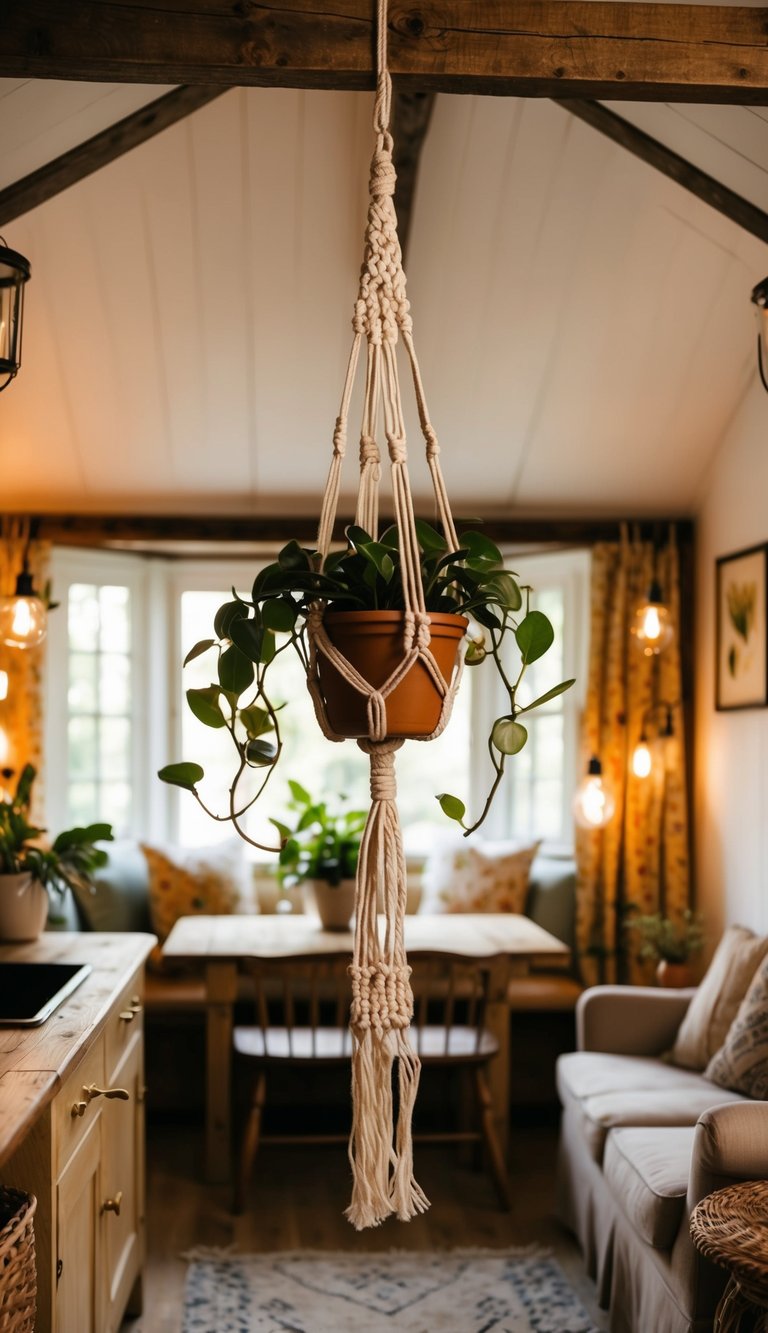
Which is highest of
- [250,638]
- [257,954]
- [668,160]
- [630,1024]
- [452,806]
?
[668,160]

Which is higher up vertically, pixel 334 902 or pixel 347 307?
pixel 347 307

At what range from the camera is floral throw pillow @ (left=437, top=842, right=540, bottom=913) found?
4793 mm

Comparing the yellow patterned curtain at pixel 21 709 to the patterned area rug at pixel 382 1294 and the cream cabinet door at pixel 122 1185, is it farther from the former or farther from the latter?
the patterned area rug at pixel 382 1294

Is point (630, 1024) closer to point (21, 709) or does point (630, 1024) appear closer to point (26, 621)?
point (26, 621)

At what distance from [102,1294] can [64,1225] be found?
476 mm

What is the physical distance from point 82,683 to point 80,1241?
2.92 meters

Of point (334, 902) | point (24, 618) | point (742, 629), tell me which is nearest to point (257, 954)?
point (334, 902)

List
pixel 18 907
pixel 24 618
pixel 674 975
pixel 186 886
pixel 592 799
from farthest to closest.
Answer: pixel 186 886 < pixel 592 799 < pixel 674 975 < pixel 24 618 < pixel 18 907

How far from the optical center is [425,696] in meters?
1.59

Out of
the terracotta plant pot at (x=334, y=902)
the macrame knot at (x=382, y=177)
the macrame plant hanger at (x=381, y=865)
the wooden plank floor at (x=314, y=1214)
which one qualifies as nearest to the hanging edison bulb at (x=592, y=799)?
the terracotta plant pot at (x=334, y=902)

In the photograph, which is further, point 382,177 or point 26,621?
point 26,621

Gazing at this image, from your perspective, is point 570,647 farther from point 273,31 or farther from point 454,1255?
point 273,31

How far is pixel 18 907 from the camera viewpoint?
316 centimetres

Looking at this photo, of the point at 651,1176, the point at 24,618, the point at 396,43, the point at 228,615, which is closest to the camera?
the point at 228,615
